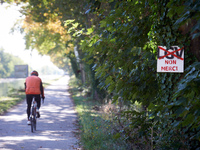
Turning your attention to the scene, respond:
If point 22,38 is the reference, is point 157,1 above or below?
below

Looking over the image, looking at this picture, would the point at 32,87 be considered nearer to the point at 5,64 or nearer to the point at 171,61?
the point at 171,61

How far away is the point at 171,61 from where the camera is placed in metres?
4.43

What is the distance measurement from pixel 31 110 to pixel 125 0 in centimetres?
562

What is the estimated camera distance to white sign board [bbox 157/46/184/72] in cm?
439

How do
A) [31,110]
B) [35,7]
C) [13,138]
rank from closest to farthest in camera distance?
[13,138] → [31,110] → [35,7]

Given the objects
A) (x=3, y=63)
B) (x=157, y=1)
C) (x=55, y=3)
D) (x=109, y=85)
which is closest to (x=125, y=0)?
(x=157, y=1)

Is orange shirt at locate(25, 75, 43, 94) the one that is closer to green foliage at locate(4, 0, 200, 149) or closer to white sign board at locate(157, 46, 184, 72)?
green foliage at locate(4, 0, 200, 149)

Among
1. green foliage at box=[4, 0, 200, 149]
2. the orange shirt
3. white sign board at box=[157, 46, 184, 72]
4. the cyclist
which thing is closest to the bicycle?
the cyclist

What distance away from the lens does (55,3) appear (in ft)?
56.2

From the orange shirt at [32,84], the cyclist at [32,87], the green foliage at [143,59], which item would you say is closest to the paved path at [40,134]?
the cyclist at [32,87]

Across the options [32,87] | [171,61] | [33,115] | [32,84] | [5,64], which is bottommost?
[33,115]

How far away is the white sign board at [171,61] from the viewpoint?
4.39 meters

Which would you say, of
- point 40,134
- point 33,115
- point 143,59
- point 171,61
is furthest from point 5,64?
point 171,61

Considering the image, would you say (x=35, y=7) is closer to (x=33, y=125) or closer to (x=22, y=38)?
(x=33, y=125)
